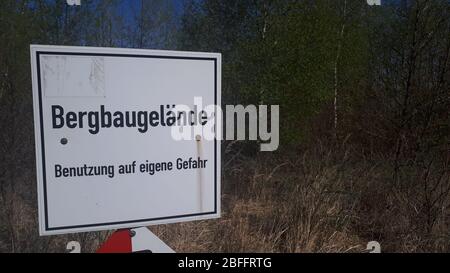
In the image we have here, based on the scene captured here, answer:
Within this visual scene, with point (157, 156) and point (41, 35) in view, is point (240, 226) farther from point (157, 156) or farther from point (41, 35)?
point (41, 35)

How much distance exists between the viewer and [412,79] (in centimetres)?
391

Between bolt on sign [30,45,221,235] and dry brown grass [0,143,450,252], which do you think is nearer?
bolt on sign [30,45,221,235]

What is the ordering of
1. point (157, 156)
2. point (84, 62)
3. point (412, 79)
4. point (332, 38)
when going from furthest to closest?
point (332, 38) → point (412, 79) → point (157, 156) → point (84, 62)

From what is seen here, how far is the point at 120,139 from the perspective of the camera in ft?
4.69

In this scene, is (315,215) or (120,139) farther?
(315,215)

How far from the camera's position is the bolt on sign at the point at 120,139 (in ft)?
4.41

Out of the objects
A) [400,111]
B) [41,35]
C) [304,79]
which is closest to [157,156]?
[41,35]

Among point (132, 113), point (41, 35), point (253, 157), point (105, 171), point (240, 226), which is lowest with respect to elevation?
point (240, 226)

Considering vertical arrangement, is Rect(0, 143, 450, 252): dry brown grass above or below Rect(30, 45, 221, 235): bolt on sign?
below

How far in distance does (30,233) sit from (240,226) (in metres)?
1.92

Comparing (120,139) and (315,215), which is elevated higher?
(120,139)

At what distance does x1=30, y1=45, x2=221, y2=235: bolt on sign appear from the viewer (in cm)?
134

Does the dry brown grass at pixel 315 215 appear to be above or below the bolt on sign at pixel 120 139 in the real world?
below

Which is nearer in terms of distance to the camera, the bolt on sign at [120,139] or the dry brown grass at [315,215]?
the bolt on sign at [120,139]
